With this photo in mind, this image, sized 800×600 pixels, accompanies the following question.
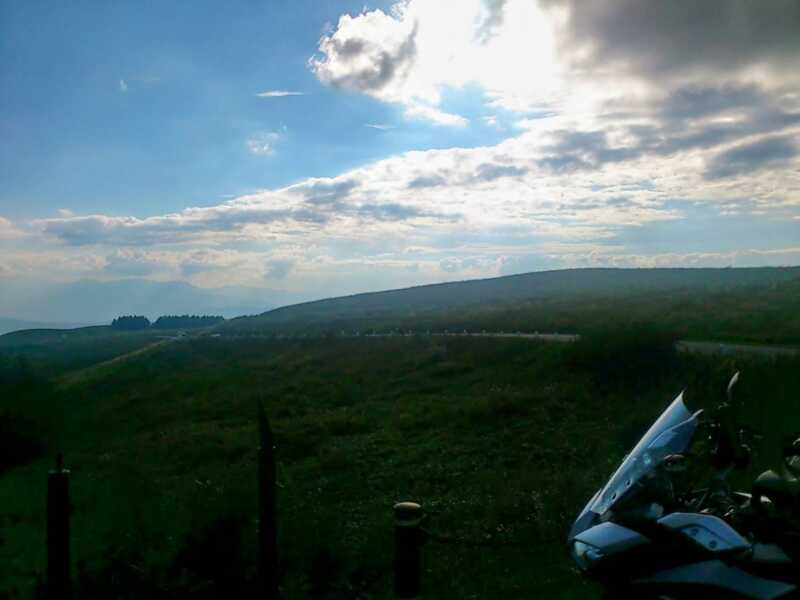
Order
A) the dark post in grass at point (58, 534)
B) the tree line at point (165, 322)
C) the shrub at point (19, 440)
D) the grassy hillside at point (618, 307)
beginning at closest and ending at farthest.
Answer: the dark post in grass at point (58, 534) → the shrub at point (19, 440) → the grassy hillside at point (618, 307) → the tree line at point (165, 322)

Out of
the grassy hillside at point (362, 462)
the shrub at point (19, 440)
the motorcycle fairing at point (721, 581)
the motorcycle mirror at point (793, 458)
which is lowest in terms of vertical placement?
the grassy hillside at point (362, 462)

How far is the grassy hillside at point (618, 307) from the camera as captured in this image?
2966 cm

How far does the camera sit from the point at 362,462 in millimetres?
14531

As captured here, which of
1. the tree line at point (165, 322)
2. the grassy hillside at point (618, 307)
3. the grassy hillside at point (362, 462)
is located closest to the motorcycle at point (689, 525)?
the grassy hillside at point (362, 462)

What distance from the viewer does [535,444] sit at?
14180 mm

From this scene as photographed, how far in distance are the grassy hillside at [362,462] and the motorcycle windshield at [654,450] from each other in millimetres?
360

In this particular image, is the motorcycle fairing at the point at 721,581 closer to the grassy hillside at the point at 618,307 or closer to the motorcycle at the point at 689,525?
the motorcycle at the point at 689,525

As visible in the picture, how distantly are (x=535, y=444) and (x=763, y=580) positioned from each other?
35.7ft

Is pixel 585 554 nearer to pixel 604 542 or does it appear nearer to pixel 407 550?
pixel 604 542

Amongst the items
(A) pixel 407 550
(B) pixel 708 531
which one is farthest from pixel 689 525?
(A) pixel 407 550

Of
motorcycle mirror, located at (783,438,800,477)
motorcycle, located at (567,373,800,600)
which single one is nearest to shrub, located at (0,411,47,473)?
motorcycle, located at (567,373,800,600)

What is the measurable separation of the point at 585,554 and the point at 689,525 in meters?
0.56

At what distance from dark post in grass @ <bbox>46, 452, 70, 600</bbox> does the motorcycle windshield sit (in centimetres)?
369

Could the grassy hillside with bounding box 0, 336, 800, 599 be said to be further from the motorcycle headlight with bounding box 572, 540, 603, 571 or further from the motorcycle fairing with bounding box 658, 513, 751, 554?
the motorcycle headlight with bounding box 572, 540, 603, 571
